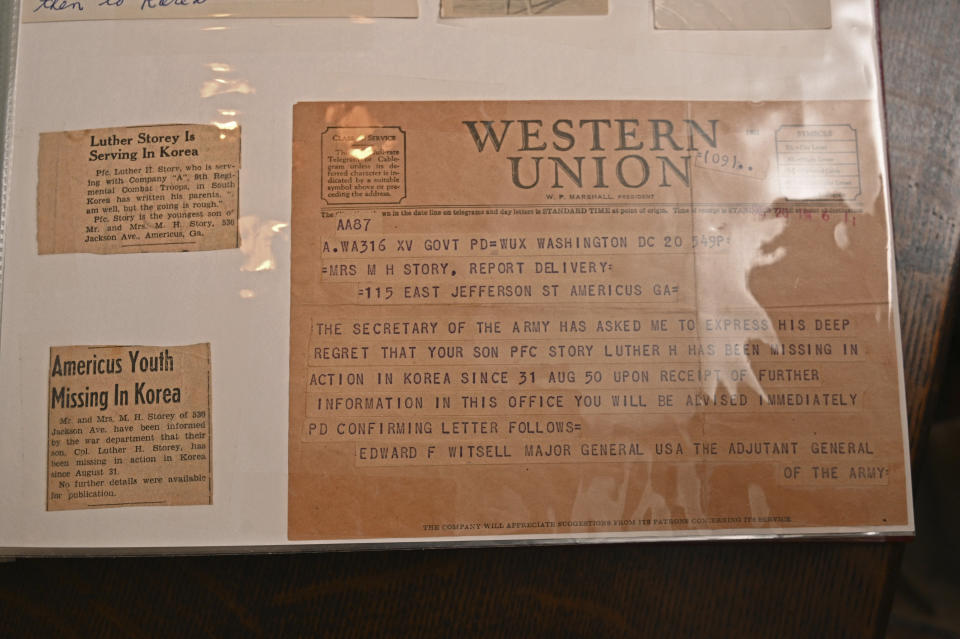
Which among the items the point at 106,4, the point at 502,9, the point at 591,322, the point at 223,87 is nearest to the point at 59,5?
the point at 106,4

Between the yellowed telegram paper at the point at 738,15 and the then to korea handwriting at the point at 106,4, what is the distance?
1.26ft

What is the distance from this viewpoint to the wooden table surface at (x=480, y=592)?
0.53 metres

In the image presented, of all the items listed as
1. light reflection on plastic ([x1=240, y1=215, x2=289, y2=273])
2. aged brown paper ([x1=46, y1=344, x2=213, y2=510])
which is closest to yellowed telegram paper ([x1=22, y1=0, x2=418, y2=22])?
light reflection on plastic ([x1=240, y1=215, x2=289, y2=273])

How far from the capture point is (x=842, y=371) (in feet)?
1.71

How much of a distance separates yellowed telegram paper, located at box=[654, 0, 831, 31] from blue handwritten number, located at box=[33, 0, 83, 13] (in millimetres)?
475

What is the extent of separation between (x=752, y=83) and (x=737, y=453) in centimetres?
30

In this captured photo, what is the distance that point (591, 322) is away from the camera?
1.71ft

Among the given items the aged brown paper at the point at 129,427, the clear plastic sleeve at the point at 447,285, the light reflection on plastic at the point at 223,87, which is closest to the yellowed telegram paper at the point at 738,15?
the clear plastic sleeve at the point at 447,285

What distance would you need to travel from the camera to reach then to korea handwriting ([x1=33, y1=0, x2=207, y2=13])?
1.78 ft

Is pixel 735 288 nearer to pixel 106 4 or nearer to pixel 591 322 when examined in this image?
pixel 591 322

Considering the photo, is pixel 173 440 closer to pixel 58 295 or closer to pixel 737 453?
pixel 58 295

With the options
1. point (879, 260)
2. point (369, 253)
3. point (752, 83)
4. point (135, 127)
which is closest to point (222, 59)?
point (135, 127)

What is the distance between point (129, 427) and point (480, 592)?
31cm

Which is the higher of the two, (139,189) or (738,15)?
(738,15)
